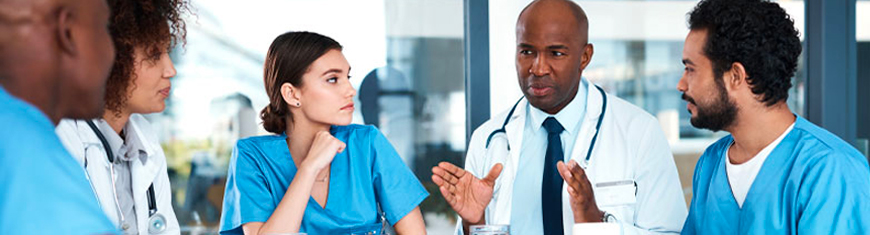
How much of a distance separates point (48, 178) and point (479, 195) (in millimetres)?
1535

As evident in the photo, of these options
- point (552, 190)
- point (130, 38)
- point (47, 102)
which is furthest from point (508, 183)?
point (47, 102)

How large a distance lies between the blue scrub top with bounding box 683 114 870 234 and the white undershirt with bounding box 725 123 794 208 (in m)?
0.02

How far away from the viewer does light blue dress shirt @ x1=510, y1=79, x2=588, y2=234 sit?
2.52 m

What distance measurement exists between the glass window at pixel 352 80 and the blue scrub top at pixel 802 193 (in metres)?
1.74

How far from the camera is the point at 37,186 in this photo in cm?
60

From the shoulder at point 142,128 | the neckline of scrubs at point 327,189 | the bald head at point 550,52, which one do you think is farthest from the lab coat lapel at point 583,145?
the shoulder at point 142,128

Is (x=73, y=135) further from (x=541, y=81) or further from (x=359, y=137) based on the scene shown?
(x=541, y=81)

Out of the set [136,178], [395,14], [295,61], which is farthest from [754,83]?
[395,14]

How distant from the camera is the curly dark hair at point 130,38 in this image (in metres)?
1.91

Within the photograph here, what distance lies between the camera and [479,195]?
6.79 ft

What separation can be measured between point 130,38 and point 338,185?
70 centimetres

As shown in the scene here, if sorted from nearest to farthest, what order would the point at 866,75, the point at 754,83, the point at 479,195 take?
the point at 754,83 < the point at 479,195 < the point at 866,75

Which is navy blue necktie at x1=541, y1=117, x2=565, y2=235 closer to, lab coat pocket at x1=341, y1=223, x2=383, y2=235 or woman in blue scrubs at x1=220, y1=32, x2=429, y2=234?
woman in blue scrubs at x1=220, y1=32, x2=429, y2=234

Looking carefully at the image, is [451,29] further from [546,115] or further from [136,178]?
[136,178]
